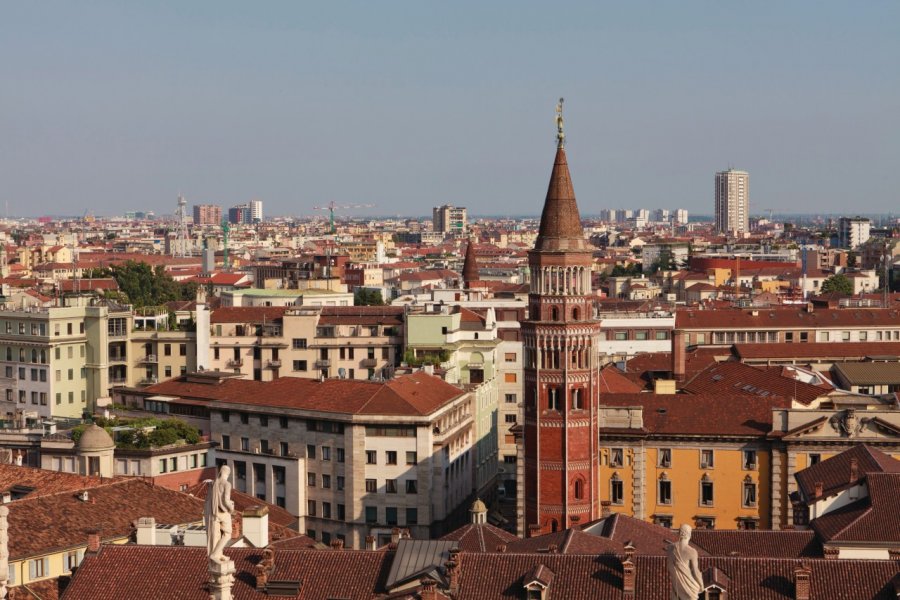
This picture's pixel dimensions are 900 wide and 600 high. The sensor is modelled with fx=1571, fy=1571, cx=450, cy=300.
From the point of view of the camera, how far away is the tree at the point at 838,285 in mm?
183875

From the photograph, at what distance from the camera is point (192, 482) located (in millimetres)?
66438

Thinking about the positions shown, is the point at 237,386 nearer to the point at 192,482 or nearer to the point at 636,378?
the point at 192,482

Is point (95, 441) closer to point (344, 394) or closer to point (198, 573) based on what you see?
point (344, 394)

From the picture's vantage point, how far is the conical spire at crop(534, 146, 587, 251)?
207 feet

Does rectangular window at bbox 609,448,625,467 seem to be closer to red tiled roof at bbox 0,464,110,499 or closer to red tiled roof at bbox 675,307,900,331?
red tiled roof at bbox 0,464,110,499

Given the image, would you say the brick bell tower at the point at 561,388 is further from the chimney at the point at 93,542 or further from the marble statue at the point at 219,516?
the marble statue at the point at 219,516

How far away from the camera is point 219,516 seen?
21453 millimetres

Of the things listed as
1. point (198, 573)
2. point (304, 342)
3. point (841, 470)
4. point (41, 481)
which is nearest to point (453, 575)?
point (198, 573)

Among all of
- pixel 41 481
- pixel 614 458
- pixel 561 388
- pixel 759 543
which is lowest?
pixel 614 458

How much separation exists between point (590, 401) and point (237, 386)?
2110 centimetres

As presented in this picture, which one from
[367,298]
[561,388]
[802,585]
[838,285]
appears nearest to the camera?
[802,585]

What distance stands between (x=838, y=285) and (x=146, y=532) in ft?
498

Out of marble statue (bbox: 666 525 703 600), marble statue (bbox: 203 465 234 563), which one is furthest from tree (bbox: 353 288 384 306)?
marble statue (bbox: 666 525 703 600)

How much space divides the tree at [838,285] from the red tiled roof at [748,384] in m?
109
